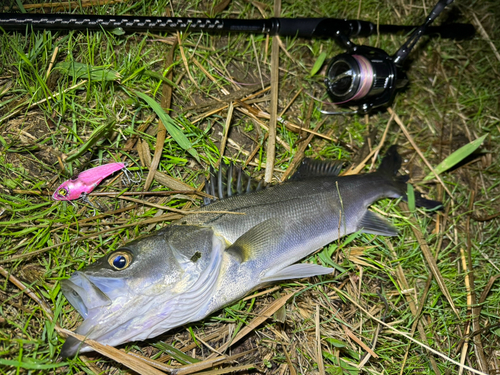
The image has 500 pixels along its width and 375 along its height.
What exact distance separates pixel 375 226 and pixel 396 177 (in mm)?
622

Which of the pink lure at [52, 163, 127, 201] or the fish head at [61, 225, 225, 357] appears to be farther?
the pink lure at [52, 163, 127, 201]

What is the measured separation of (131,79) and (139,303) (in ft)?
6.71

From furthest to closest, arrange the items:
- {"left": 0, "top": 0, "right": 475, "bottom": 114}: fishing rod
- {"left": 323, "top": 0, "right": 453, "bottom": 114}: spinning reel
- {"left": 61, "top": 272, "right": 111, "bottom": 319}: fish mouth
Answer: {"left": 323, "top": 0, "right": 453, "bottom": 114}: spinning reel < {"left": 0, "top": 0, "right": 475, "bottom": 114}: fishing rod < {"left": 61, "top": 272, "right": 111, "bottom": 319}: fish mouth

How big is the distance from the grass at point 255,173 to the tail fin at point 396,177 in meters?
0.15

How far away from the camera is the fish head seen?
2125 mm

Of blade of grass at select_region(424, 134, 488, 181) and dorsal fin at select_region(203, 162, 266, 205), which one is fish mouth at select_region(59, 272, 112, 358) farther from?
blade of grass at select_region(424, 134, 488, 181)

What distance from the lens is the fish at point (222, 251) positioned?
215cm

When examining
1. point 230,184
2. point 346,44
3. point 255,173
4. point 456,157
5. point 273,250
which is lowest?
point 273,250

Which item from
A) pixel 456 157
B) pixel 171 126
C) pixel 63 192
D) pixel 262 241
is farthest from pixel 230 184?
pixel 456 157

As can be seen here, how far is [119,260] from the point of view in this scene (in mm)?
2213

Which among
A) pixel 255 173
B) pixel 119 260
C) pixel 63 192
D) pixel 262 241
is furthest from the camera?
pixel 255 173

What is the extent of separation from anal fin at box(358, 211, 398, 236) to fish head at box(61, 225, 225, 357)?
1.51m

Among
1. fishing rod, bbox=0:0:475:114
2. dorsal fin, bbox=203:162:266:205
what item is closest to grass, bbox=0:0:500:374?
fishing rod, bbox=0:0:475:114

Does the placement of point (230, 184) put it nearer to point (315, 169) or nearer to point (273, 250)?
point (273, 250)
